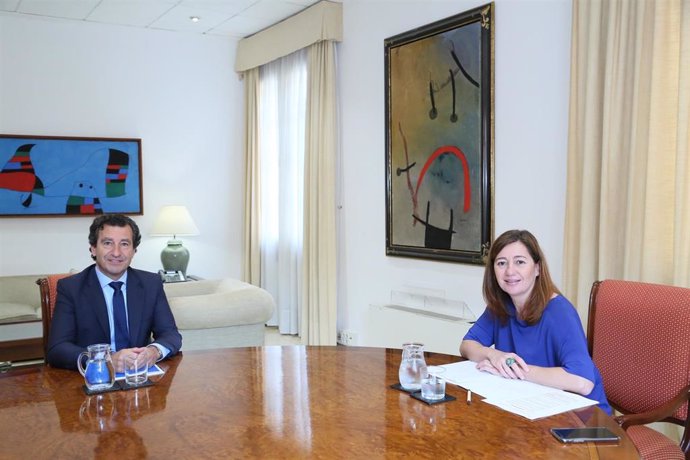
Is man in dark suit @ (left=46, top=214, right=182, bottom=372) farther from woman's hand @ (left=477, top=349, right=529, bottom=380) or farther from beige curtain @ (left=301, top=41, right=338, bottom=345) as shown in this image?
beige curtain @ (left=301, top=41, right=338, bottom=345)

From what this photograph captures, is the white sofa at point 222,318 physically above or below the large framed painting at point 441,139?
Answer: below

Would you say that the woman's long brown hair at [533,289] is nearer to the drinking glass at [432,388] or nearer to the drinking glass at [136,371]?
the drinking glass at [432,388]

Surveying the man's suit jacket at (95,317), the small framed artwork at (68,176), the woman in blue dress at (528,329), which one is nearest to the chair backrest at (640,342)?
the woman in blue dress at (528,329)

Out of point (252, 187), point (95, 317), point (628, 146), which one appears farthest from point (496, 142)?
point (252, 187)

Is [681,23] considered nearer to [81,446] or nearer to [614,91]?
[614,91]

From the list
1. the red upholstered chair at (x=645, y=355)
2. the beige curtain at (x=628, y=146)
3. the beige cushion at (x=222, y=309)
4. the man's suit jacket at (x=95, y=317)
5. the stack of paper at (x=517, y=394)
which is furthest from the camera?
the beige cushion at (x=222, y=309)

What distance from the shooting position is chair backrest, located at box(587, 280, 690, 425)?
2.14 meters

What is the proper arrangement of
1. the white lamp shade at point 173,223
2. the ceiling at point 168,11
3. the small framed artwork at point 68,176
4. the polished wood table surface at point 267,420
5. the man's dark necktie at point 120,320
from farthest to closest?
the white lamp shade at point 173,223 < the small framed artwork at point 68,176 < the ceiling at point 168,11 < the man's dark necktie at point 120,320 < the polished wood table surface at point 267,420

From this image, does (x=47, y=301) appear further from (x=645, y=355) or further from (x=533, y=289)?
(x=645, y=355)

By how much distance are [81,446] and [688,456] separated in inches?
70.5

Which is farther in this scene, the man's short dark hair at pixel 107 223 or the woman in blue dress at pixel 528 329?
the man's short dark hair at pixel 107 223

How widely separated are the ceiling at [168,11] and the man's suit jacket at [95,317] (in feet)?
12.3

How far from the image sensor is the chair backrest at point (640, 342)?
2.14 m

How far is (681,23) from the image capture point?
9.48ft
